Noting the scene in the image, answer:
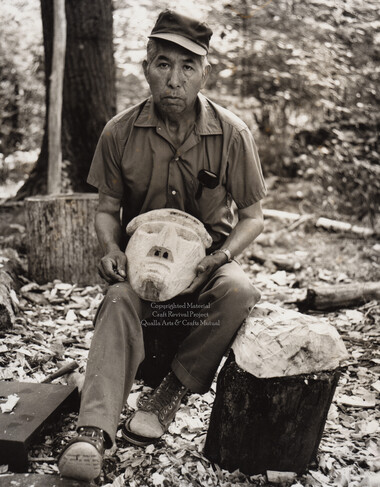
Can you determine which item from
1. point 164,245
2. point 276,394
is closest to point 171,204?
point 164,245

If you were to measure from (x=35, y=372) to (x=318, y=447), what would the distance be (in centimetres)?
176

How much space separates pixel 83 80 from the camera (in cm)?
571

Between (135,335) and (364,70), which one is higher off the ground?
(364,70)

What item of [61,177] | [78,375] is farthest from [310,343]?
[61,177]

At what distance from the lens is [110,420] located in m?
2.35

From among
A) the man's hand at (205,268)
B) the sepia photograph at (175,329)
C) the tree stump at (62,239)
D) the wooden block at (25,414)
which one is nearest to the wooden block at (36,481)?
the sepia photograph at (175,329)

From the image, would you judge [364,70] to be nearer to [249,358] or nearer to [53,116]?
[53,116]

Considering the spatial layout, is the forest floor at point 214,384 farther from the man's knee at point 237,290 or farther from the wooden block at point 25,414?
the man's knee at point 237,290

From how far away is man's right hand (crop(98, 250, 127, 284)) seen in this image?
2.66 meters

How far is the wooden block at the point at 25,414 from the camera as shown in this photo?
93.7 inches

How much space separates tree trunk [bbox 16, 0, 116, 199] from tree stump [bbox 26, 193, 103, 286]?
118cm

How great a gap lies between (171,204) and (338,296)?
2.11 m

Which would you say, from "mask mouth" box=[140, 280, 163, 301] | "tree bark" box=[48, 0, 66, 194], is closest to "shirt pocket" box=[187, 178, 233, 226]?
"mask mouth" box=[140, 280, 163, 301]

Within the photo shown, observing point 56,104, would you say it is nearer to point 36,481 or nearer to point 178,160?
point 178,160
